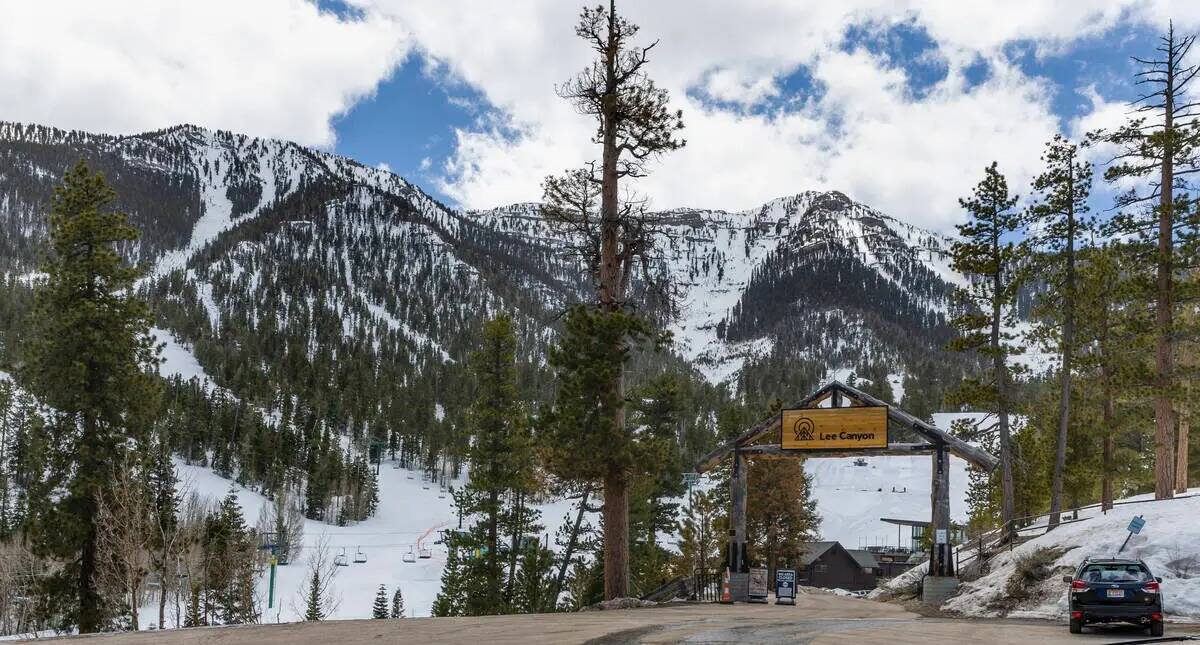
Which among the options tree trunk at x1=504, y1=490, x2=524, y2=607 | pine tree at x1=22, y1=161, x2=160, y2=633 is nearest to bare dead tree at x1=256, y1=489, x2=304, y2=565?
tree trunk at x1=504, y1=490, x2=524, y2=607

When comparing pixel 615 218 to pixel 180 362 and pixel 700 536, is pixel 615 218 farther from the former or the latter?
pixel 180 362

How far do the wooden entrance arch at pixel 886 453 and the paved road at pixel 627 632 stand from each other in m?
6.80

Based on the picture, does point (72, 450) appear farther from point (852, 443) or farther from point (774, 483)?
point (774, 483)

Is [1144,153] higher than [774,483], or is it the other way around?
[1144,153]

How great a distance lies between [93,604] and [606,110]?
18.6 meters

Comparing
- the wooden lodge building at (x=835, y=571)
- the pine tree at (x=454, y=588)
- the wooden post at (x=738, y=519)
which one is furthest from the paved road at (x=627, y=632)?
the wooden lodge building at (x=835, y=571)

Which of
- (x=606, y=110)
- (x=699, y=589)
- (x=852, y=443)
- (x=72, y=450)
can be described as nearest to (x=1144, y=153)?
(x=852, y=443)

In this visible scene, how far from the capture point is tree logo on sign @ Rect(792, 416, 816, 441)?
2402 centimetres

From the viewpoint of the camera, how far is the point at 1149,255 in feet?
73.1

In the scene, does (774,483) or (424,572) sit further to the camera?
(424,572)

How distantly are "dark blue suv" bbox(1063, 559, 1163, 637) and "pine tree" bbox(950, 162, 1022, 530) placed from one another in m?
12.2

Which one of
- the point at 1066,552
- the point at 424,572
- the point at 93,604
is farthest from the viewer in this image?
the point at 424,572

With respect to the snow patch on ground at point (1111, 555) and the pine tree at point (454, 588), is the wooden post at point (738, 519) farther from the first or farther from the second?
the pine tree at point (454, 588)

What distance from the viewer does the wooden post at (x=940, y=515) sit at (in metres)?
22.6
